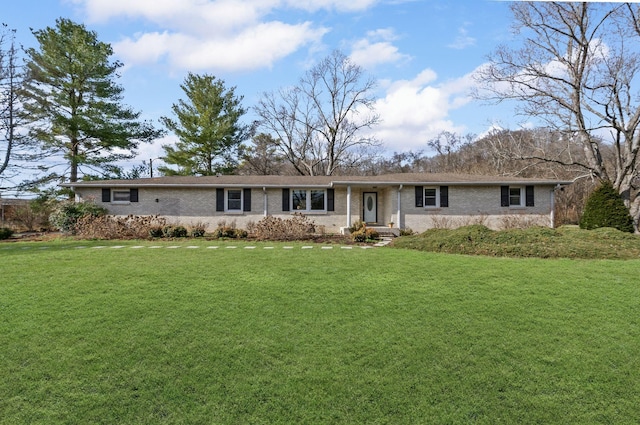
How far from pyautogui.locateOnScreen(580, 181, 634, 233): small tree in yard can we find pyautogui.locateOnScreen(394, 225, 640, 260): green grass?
367 centimetres

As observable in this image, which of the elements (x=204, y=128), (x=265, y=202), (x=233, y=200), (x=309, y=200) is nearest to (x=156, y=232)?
(x=233, y=200)

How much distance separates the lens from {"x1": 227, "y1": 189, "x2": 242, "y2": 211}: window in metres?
16.6

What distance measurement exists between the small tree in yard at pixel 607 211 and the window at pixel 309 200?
10978 millimetres

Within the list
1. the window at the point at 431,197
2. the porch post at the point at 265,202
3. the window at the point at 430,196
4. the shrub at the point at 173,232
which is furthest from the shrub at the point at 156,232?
the window at the point at 430,196

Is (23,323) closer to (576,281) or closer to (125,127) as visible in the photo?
(576,281)

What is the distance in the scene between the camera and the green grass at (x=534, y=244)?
8.88 m

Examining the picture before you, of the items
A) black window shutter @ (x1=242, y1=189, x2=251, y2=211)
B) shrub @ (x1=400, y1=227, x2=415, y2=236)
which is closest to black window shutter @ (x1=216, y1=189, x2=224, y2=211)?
black window shutter @ (x1=242, y1=189, x2=251, y2=211)

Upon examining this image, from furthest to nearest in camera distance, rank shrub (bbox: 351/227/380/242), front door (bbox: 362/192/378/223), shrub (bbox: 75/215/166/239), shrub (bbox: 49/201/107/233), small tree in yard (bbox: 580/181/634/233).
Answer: front door (bbox: 362/192/378/223) → shrub (bbox: 49/201/107/233) → small tree in yard (bbox: 580/181/634/233) → shrub (bbox: 75/215/166/239) → shrub (bbox: 351/227/380/242)

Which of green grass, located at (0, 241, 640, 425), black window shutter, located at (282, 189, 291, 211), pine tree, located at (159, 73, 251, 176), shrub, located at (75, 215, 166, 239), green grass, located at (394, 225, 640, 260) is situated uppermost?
pine tree, located at (159, 73, 251, 176)

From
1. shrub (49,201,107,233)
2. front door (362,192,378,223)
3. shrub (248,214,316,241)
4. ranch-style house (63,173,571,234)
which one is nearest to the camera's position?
shrub (248,214,316,241)

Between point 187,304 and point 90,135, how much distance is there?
859 inches

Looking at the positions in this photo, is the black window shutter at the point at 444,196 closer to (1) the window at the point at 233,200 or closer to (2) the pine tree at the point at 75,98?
(1) the window at the point at 233,200

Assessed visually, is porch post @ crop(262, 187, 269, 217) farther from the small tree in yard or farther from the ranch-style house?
the small tree in yard

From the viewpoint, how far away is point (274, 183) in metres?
16.4
